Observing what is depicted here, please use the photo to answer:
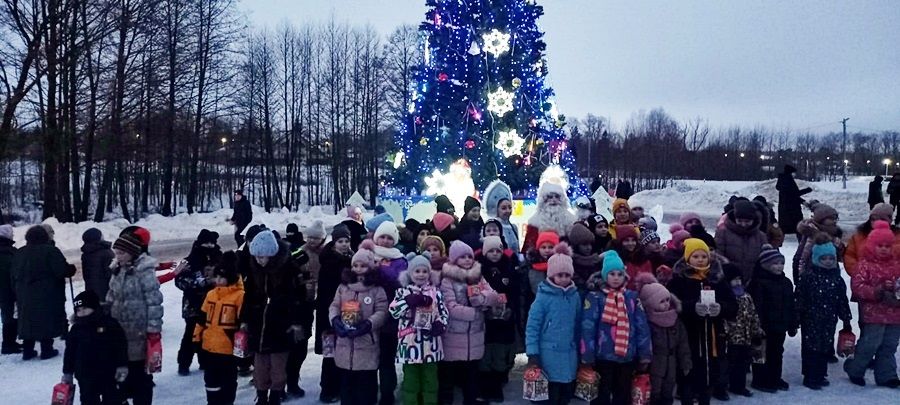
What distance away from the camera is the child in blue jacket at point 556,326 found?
16.9 ft

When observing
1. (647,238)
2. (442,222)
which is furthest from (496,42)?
(647,238)

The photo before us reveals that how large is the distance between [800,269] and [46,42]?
73.8 ft

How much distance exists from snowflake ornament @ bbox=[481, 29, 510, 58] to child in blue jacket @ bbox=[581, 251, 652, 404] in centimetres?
1075

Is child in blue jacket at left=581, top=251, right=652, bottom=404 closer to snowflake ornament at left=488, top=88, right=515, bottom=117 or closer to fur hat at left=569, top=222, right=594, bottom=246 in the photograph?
fur hat at left=569, top=222, right=594, bottom=246

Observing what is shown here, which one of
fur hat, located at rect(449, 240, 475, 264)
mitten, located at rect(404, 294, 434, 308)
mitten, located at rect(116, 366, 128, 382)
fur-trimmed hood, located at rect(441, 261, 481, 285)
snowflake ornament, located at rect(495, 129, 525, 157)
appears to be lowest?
mitten, located at rect(116, 366, 128, 382)

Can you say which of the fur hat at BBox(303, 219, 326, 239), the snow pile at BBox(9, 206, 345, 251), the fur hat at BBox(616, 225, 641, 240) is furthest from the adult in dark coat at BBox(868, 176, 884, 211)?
the fur hat at BBox(303, 219, 326, 239)

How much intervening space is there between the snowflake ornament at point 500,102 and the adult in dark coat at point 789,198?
599 cm

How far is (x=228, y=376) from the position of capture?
5688 mm

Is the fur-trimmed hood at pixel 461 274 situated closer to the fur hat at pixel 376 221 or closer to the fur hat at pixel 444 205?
the fur hat at pixel 376 221

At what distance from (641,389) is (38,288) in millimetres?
6500

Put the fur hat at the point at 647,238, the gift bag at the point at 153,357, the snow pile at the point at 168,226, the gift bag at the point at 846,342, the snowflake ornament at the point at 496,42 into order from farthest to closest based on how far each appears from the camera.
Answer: the snow pile at the point at 168,226 → the snowflake ornament at the point at 496,42 → the gift bag at the point at 846,342 → the fur hat at the point at 647,238 → the gift bag at the point at 153,357

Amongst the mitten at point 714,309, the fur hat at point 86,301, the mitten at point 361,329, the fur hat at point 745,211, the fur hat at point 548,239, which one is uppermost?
the fur hat at point 745,211

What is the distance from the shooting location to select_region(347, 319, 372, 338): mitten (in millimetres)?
5158

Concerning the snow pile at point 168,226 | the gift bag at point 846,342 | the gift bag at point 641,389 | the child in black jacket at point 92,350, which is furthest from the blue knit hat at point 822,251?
the snow pile at point 168,226
